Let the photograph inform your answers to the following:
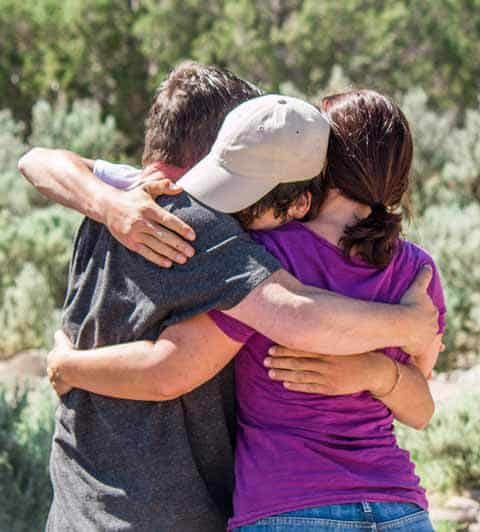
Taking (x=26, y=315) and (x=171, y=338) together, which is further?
(x=26, y=315)

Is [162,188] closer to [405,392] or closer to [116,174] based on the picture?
[116,174]

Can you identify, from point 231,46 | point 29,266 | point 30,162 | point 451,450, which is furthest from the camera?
point 231,46

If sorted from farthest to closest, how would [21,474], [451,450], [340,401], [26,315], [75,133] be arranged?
[75,133] → [26,315] → [451,450] → [21,474] → [340,401]

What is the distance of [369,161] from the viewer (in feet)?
6.66

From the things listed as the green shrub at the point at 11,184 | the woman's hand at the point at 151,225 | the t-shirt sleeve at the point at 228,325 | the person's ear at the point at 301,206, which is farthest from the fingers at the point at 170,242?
the green shrub at the point at 11,184

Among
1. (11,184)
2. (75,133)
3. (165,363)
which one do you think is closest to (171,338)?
(165,363)

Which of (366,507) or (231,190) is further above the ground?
(231,190)

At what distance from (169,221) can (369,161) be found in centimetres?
42

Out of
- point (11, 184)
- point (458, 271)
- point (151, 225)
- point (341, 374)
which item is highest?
point (151, 225)

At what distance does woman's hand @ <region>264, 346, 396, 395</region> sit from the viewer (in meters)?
1.95

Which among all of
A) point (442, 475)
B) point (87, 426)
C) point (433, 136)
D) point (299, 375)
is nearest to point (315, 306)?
point (299, 375)

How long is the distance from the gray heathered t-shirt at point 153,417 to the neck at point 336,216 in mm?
183

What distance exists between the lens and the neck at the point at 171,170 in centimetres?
205

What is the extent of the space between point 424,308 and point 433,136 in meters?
7.79
